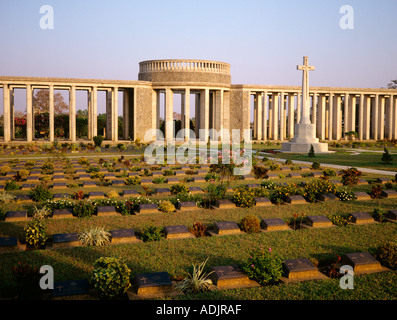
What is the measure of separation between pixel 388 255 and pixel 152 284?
5.17m

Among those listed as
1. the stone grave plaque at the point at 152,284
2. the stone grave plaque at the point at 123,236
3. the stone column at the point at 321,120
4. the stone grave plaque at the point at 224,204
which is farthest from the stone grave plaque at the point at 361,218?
the stone column at the point at 321,120

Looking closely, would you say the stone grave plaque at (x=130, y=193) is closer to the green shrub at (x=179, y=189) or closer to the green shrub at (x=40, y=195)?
the green shrub at (x=179, y=189)

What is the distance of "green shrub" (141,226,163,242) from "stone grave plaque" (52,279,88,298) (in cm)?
308

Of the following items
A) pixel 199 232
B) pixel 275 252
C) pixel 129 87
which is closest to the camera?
pixel 275 252

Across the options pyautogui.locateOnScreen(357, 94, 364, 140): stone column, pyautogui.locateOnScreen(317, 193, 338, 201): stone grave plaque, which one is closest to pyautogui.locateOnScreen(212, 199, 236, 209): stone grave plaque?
pyautogui.locateOnScreen(317, 193, 338, 201): stone grave plaque

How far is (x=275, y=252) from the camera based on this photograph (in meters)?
9.36

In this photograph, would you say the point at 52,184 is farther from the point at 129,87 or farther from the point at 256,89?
the point at 256,89

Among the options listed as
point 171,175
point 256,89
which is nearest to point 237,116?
point 256,89

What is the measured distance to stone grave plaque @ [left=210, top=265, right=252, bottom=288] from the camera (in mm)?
7582

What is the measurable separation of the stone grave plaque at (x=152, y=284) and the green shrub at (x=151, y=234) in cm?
275

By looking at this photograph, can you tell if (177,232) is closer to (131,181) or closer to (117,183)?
(131,181)

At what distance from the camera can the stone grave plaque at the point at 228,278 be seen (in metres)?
7.58

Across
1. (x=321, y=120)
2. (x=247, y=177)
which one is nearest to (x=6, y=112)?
(x=247, y=177)

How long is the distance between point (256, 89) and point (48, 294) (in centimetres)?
4949
